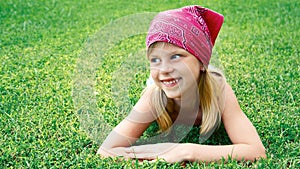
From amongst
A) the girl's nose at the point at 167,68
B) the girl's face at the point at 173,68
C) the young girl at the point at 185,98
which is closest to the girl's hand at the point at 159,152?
the young girl at the point at 185,98

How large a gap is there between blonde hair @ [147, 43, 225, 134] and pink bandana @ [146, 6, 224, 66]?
0.18m

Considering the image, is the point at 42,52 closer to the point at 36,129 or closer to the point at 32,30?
the point at 32,30

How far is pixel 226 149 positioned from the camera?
2736mm

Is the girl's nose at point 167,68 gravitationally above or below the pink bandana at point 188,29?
below

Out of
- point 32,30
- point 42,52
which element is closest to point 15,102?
point 42,52

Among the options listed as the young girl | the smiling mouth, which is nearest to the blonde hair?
the young girl

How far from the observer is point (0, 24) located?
654 cm

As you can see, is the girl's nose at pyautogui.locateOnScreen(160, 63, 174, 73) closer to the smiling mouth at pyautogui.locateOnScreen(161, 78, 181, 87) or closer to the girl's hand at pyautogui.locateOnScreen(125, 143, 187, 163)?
the smiling mouth at pyautogui.locateOnScreen(161, 78, 181, 87)

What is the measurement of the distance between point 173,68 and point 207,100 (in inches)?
17.9

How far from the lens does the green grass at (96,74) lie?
9.71 feet

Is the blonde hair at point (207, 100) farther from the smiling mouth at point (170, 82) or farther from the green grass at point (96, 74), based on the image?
the smiling mouth at point (170, 82)

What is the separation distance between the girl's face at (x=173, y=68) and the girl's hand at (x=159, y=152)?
1.05 ft

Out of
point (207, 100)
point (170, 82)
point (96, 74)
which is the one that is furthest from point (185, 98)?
point (96, 74)

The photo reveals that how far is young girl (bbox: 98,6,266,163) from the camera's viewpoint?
8.96 ft
